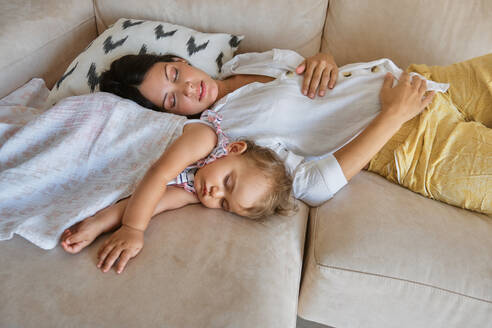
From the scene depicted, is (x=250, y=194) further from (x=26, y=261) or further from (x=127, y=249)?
(x=26, y=261)

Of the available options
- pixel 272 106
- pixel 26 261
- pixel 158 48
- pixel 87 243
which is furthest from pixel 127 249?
pixel 158 48

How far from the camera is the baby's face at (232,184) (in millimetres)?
965

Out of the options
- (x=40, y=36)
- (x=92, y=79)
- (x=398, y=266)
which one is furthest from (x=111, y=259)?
(x=40, y=36)

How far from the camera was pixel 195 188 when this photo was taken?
Result: 1037mm

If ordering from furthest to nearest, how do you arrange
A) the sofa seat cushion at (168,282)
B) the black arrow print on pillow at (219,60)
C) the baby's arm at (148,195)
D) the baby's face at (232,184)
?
the black arrow print on pillow at (219,60) → the baby's face at (232,184) → the baby's arm at (148,195) → the sofa seat cushion at (168,282)

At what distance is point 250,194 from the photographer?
0.96 metres

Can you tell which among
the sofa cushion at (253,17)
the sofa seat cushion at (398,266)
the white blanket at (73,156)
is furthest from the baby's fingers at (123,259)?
the sofa cushion at (253,17)

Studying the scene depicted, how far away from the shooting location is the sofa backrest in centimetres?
137

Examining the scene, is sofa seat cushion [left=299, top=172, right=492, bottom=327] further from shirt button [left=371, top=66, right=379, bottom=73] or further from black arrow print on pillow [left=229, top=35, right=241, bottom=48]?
black arrow print on pillow [left=229, top=35, right=241, bottom=48]

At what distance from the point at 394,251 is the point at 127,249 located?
0.68 m

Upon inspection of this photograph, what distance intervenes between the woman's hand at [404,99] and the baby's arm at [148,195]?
1.92 ft

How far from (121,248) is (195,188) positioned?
0.28 m

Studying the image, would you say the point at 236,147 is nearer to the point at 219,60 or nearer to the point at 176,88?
the point at 176,88

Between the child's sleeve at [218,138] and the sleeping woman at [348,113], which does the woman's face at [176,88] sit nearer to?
the sleeping woman at [348,113]
